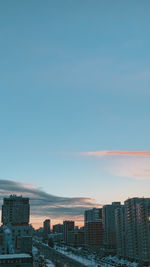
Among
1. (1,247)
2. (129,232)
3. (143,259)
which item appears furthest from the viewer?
(129,232)

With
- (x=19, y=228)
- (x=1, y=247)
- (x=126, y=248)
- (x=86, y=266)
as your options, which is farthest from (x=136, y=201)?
(x=1, y=247)

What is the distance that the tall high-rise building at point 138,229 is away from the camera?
16500cm

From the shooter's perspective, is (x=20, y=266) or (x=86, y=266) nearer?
(x=20, y=266)

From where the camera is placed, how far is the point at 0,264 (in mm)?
83562

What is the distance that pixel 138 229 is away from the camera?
17712 cm

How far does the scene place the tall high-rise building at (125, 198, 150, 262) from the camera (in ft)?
541

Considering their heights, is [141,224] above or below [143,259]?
above

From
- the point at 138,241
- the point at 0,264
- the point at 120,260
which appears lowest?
the point at 120,260

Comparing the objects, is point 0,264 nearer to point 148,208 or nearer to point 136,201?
point 148,208

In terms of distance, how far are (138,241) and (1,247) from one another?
8460 centimetres

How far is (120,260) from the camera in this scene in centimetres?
17325

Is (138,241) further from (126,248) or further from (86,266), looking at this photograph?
(86,266)

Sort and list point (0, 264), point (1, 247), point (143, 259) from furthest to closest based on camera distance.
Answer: point (143, 259) → point (1, 247) → point (0, 264)

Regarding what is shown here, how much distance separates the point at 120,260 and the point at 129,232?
19658 mm
